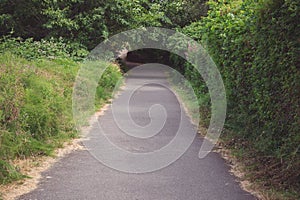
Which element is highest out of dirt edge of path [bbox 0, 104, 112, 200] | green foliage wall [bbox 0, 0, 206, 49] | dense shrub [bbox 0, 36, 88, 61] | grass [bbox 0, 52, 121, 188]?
green foliage wall [bbox 0, 0, 206, 49]

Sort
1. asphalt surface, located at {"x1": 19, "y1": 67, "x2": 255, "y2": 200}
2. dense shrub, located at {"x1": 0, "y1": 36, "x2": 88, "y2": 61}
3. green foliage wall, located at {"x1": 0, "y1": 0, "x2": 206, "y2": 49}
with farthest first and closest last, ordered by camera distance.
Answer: green foliage wall, located at {"x1": 0, "y1": 0, "x2": 206, "y2": 49} < dense shrub, located at {"x1": 0, "y1": 36, "x2": 88, "y2": 61} < asphalt surface, located at {"x1": 19, "y1": 67, "x2": 255, "y2": 200}

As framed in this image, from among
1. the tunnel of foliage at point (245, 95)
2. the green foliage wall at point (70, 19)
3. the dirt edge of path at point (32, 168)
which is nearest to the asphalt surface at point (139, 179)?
the dirt edge of path at point (32, 168)

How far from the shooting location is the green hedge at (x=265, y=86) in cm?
465

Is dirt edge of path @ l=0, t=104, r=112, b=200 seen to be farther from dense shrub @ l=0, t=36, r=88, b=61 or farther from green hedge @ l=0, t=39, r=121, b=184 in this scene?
dense shrub @ l=0, t=36, r=88, b=61

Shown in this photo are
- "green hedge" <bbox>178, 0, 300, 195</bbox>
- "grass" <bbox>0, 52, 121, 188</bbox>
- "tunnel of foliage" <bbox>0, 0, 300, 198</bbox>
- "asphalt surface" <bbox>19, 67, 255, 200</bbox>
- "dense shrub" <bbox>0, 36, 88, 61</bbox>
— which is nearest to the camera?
"green hedge" <bbox>178, 0, 300, 195</bbox>

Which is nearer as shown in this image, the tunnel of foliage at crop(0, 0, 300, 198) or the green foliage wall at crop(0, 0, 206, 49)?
the tunnel of foliage at crop(0, 0, 300, 198)

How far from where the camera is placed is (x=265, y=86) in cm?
544

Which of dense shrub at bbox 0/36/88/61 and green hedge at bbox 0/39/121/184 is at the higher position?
dense shrub at bbox 0/36/88/61

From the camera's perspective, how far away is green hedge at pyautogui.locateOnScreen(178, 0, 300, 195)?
4.65m

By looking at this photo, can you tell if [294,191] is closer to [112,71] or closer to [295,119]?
[295,119]

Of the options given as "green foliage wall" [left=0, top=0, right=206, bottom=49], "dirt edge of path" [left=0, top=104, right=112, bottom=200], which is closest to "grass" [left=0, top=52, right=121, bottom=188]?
"dirt edge of path" [left=0, top=104, right=112, bottom=200]

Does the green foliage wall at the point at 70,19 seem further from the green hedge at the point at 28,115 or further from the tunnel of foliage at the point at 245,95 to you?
the green hedge at the point at 28,115

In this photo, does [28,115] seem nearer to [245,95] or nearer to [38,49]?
[245,95]

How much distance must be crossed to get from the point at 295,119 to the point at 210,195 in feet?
4.68
